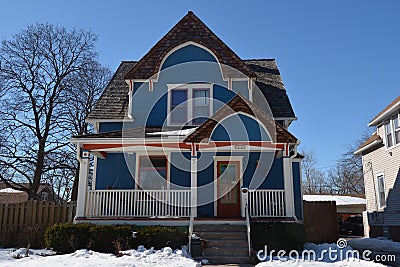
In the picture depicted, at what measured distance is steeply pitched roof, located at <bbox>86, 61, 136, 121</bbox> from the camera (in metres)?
14.9

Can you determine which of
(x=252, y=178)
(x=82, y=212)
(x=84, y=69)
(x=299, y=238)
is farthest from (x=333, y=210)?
(x=84, y=69)

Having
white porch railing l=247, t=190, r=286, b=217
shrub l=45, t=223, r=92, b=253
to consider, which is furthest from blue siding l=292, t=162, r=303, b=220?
shrub l=45, t=223, r=92, b=253

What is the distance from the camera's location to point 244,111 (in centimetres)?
1178

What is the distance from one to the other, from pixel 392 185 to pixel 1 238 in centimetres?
1601

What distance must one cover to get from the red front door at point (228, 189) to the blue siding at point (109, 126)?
414 centimetres

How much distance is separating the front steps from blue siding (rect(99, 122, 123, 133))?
557 cm

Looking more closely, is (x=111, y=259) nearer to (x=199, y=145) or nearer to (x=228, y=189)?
(x=199, y=145)

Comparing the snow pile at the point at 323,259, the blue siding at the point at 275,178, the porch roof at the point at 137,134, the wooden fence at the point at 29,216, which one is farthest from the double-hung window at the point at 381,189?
the wooden fence at the point at 29,216

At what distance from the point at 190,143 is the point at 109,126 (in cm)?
462

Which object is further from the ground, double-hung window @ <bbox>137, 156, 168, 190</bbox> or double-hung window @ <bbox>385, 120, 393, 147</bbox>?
double-hung window @ <bbox>385, 120, 393, 147</bbox>

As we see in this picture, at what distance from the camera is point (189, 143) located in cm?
1164

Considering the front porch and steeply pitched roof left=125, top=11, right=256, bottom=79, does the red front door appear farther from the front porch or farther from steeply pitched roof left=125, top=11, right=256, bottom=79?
steeply pitched roof left=125, top=11, right=256, bottom=79

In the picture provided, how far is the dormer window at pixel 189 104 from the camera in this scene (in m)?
14.6

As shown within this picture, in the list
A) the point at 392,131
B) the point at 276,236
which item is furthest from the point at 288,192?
the point at 392,131
